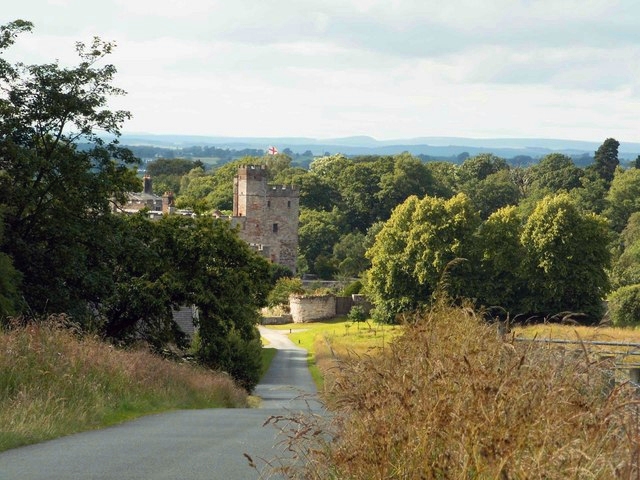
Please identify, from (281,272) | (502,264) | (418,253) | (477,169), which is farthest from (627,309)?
(477,169)

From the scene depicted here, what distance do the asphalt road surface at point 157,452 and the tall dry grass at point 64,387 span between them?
0.36 metres

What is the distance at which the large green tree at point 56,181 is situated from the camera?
100.0 ft

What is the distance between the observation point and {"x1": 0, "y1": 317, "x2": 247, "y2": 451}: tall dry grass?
12.9m

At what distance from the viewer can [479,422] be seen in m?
6.99

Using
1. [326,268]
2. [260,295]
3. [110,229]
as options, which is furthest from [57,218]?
[326,268]

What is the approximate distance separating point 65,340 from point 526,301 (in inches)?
2201

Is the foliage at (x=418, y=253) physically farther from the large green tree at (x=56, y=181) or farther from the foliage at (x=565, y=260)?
the large green tree at (x=56, y=181)

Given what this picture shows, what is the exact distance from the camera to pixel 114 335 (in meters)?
33.2

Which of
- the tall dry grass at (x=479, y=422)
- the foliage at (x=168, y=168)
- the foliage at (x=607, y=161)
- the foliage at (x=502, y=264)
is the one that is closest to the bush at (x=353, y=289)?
the foliage at (x=502, y=264)

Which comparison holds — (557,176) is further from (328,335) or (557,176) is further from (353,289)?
(328,335)

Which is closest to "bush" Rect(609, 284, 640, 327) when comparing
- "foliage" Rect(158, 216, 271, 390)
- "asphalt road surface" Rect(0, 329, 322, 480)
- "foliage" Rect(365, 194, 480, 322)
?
"foliage" Rect(365, 194, 480, 322)

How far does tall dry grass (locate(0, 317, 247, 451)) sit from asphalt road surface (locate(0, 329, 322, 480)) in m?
0.36

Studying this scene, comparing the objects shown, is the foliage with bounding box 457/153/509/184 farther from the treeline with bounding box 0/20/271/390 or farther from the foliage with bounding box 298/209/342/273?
the treeline with bounding box 0/20/271/390

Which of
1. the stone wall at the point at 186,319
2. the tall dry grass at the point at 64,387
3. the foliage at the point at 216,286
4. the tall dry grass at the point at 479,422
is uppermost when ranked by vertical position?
the tall dry grass at the point at 479,422
